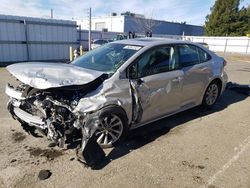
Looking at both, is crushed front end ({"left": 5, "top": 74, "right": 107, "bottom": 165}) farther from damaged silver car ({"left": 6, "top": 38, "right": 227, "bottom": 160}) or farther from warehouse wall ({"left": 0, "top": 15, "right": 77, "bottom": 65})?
warehouse wall ({"left": 0, "top": 15, "right": 77, "bottom": 65})

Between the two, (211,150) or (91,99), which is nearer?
(91,99)

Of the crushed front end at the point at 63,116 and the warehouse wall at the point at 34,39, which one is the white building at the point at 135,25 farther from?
the crushed front end at the point at 63,116

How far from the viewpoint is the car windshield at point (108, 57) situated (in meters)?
4.19

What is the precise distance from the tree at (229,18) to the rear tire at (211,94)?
4180 cm

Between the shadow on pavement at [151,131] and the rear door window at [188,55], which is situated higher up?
the rear door window at [188,55]

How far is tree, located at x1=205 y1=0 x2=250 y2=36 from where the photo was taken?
42.8 metres

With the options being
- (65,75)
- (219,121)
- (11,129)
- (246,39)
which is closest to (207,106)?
(219,121)

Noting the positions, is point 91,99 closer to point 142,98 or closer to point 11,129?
point 142,98

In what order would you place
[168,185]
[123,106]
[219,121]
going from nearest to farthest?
[168,185]
[123,106]
[219,121]

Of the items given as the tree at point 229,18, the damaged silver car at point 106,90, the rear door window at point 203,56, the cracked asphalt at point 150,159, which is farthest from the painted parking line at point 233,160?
the tree at point 229,18

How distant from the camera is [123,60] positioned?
4.15 metres

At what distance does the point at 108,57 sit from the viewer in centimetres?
453

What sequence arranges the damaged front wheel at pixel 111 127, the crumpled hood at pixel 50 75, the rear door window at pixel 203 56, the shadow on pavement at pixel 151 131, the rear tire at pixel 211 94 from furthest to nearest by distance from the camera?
1. the rear tire at pixel 211 94
2. the rear door window at pixel 203 56
3. the shadow on pavement at pixel 151 131
4. the damaged front wheel at pixel 111 127
5. the crumpled hood at pixel 50 75

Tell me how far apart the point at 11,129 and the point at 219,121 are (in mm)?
4252
